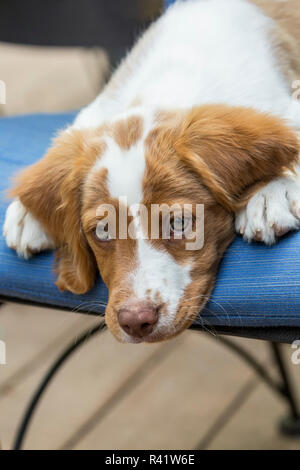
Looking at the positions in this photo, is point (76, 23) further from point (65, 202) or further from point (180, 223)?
point (180, 223)

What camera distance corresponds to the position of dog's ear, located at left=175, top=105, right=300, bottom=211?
56.2 inches

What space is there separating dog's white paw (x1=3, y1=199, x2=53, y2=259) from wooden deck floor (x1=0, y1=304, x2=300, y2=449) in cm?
87

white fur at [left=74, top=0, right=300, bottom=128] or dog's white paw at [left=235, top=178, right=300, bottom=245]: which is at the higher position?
white fur at [left=74, top=0, right=300, bottom=128]

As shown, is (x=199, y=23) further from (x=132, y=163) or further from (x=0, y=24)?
(x=0, y=24)

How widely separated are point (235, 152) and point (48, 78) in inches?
167

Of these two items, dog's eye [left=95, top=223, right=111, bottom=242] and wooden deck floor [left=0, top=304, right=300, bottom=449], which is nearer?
dog's eye [left=95, top=223, right=111, bottom=242]

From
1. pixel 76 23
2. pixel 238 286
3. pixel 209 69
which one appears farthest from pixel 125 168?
pixel 76 23

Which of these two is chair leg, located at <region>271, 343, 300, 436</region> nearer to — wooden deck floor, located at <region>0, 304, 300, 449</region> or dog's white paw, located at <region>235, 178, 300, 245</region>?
wooden deck floor, located at <region>0, 304, 300, 449</region>

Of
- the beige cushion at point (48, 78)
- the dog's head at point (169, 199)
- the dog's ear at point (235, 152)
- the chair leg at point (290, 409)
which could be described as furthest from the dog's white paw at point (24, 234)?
the beige cushion at point (48, 78)

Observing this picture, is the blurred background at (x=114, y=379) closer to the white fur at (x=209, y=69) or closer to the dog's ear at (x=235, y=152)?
the white fur at (x=209, y=69)

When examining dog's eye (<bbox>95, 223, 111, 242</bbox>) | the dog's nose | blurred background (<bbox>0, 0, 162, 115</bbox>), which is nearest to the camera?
the dog's nose

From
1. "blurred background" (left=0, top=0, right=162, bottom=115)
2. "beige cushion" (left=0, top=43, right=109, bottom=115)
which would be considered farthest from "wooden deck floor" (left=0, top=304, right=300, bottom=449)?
"beige cushion" (left=0, top=43, right=109, bottom=115)

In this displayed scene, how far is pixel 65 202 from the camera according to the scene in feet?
5.12

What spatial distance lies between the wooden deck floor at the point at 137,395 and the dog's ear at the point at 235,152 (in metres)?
1.02
